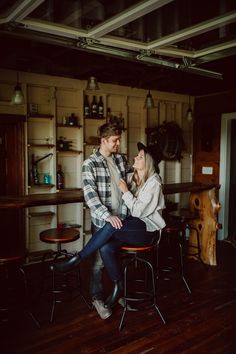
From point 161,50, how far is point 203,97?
3499mm

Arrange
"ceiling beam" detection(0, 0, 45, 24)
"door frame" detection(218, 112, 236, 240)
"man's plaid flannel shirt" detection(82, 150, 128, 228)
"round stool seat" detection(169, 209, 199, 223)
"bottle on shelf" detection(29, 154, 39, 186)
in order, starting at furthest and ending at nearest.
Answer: "door frame" detection(218, 112, 236, 240), "bottle on shelf" detection(29, 154, 39, 186), "round stool seat" detection(169, 209, 199, 223), "man's plaid flannel shirt" detection(82, 150, 128, 228), "ceiling beam" detection(0, 0, 45, 24)

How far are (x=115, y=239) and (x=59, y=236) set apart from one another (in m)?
0.55

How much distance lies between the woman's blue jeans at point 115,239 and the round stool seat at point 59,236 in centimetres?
23

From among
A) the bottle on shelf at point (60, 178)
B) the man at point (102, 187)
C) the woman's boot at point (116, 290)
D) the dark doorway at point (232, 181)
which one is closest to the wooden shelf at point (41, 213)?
the bottle on shelf at point (60, 178)

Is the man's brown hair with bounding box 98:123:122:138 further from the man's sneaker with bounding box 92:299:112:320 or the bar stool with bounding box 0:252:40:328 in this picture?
the man's sneaker with bounding box 92:299:112:320

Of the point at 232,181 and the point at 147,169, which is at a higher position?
the point at 147,169

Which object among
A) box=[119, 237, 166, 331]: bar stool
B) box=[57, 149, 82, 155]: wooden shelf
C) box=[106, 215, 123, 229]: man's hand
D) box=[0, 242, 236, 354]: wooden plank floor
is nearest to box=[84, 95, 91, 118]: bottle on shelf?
box=[57, 149, 82, 155]: wooden shelf

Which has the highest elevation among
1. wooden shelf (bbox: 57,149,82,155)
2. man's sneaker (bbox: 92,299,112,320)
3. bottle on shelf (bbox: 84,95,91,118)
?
bottle on shelf (bbox: 84,95,91,118)

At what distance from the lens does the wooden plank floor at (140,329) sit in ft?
9.07

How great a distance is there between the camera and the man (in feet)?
Result: 10.6

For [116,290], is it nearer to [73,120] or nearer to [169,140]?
[73,120]

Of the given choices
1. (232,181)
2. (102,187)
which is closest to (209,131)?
(232,181)

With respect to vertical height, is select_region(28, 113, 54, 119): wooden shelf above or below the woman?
above

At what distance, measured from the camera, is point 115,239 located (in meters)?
3.11
